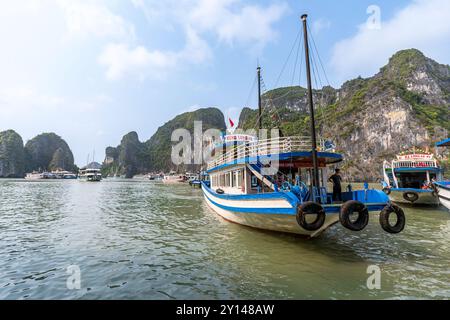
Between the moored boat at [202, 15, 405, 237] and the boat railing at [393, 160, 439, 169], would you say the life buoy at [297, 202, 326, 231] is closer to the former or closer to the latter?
the moored boat at [202, 15, 405, 237]

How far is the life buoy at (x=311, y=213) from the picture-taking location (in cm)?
884

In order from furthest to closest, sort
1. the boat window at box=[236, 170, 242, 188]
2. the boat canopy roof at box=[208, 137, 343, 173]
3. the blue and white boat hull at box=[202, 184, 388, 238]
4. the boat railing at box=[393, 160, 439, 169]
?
the boat railing at box=[393, 160, 439, 169] < the boat window at box=[236, 170, 242, 188] < the boat canopy roof at box=[208, 137, 343, 173] < the blue and white boat hull at box=[202, 184, 388, 238]

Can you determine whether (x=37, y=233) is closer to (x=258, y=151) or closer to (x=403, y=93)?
(x=258, y=151)

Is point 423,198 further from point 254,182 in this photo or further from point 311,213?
point 311,213

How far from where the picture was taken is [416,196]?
2247cm

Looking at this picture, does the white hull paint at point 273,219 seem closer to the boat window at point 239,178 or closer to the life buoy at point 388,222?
the boat window at point 239,178

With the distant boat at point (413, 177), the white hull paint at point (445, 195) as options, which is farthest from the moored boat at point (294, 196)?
the distant boat at point (413, 177)

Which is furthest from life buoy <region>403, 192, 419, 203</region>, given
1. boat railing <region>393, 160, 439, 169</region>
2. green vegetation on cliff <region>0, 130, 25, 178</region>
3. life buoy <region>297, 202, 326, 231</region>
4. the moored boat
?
green vegetation on cliff <region>0, 130, 25, 178</region>

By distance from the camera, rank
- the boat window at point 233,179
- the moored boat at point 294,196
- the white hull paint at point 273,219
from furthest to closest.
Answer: the boat window at point 233,179, the white hull paint at point 273,219, the moored boat at point 294,196

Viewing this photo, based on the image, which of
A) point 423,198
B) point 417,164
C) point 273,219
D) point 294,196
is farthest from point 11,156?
point 423,198

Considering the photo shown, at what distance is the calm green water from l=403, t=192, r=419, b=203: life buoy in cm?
939

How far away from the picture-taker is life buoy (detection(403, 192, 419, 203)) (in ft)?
73.8

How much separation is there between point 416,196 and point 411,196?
408 millimetres

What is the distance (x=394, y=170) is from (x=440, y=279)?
21.0 metres
